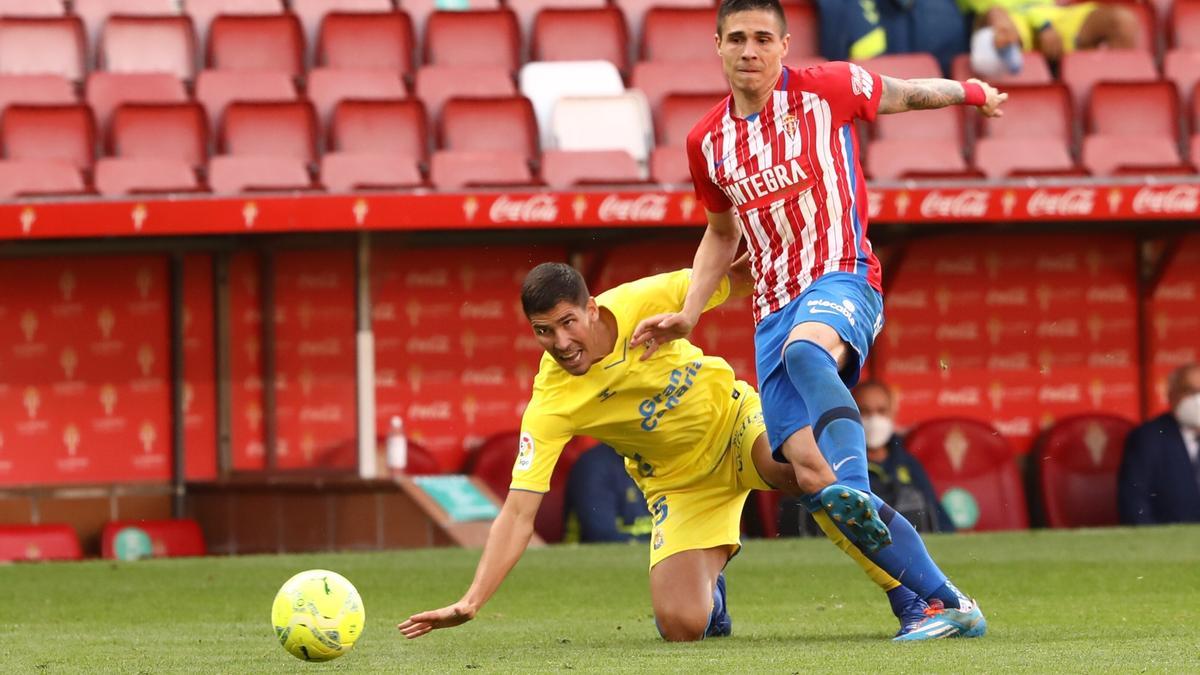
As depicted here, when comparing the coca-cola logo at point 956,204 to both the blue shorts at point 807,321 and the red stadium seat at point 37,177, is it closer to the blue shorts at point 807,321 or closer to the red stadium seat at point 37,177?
the red stadium seat at point 37,177

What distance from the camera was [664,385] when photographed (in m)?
7.14

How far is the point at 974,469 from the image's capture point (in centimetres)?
1424

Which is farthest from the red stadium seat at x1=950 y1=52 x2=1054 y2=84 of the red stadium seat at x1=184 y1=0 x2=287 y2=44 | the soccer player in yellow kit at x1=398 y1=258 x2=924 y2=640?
the soccer player in yellow kit at x1=398 y1=258 x2=924 y2=640

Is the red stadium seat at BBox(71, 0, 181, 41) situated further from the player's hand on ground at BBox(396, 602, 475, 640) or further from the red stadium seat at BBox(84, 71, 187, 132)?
the player's hand on ground at BBox(396, 602, 475, 640)

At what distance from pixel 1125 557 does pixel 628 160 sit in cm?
444

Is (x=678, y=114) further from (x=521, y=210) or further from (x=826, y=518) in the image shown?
(x=826, y=518)

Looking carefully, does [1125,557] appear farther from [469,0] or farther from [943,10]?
[469,0]

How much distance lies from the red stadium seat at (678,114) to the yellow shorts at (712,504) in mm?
6556

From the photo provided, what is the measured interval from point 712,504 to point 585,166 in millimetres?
6242

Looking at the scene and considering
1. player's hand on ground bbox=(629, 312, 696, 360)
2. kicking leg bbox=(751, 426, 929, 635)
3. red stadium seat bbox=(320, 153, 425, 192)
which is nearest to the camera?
kicking leg bbox=(751, 426, 929, 635)

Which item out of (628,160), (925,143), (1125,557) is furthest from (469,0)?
(1125,557)

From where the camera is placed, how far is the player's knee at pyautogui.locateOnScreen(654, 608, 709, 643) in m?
7.08

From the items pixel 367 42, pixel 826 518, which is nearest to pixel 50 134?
pixel 367 42

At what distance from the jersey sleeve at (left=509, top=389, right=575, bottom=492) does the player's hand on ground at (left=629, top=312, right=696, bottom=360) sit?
407 millimetres
